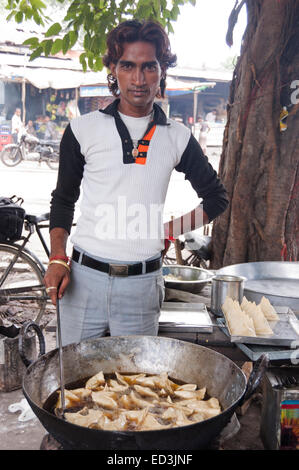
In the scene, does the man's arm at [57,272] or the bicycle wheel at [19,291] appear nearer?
the man's arm at [57,272]

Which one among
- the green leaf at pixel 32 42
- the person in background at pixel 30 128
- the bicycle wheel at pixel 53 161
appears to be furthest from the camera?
the person in background at pixel 30 128

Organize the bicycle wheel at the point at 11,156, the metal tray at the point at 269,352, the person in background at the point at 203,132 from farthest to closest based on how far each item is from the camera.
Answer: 1. the person in background at the point at 203,132
2. the bicycle wheel at the point at 11,156
3. the metal tray at the point at 269,352

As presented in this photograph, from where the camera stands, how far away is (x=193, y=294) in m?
2.73

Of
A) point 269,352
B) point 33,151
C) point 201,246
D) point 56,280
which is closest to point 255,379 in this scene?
point 269,352

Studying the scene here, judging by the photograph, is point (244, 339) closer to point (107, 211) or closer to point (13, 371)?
point (107, 211)

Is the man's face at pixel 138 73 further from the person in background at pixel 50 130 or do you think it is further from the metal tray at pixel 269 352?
the person in background at pixel 50 130

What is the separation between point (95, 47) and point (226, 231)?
2053mm

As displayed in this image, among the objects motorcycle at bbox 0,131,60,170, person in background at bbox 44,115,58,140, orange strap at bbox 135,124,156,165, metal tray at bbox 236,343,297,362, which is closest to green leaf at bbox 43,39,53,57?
orange strap at bbox 135,124,156,165

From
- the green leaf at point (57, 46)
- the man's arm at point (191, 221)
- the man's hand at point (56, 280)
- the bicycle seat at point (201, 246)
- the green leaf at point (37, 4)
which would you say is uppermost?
the green leaf at point (37, 4)

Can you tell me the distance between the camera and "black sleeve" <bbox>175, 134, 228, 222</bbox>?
213cm

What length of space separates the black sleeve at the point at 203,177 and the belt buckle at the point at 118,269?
562mm

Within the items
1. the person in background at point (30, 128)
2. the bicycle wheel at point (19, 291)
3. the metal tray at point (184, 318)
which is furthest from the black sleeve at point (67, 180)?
the person in background at point (30, 128)

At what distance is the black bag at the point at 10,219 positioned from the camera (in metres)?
4.25

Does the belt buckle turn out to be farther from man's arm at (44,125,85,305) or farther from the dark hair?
the dark hair
